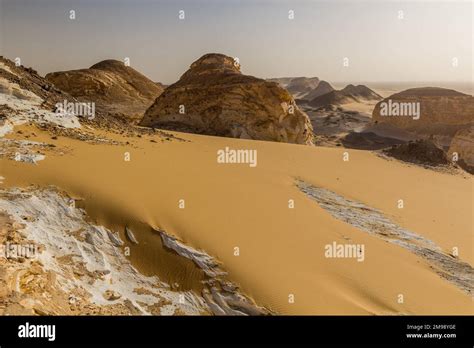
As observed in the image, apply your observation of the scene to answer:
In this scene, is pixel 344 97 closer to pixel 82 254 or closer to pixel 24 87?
pixel 24 87

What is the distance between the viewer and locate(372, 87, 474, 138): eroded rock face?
99.9 ft

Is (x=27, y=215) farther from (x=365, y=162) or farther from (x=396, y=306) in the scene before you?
(x=365, y=162)

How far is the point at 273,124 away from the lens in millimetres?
15484

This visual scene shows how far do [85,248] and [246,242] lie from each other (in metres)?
1.83

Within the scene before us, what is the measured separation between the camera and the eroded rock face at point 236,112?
1526cm

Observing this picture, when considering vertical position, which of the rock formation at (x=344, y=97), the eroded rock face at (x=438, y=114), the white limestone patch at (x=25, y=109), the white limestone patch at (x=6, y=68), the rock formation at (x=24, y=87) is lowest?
the white limestone patch at (x=25, y=109)

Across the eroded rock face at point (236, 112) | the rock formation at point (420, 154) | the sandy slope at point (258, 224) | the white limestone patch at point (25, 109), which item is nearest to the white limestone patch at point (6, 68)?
the white limestone patch at point (25, 109)

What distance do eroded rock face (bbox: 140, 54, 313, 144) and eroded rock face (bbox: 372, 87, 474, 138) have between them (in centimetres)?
1936

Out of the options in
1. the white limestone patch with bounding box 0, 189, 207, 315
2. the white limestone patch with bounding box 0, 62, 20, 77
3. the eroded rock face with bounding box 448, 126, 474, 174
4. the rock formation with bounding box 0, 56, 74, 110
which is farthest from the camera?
the eroded rock face with bounding box 448, 126, 474, 174

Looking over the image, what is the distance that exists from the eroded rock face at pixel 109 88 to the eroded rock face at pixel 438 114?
21632 millimetres

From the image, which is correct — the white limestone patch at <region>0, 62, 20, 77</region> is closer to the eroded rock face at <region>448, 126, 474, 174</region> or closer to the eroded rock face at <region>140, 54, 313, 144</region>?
the eroded rock face at <region>140, 54, 313, 144</region>
